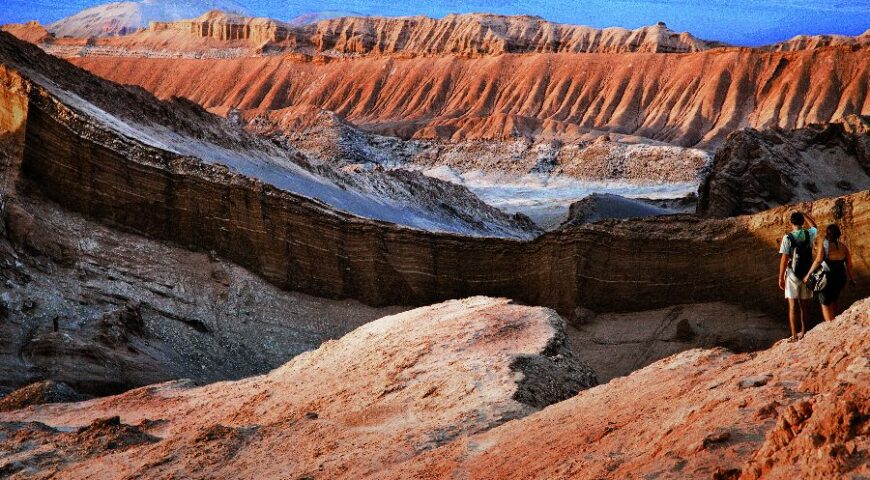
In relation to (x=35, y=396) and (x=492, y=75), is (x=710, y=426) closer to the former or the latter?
(x=35, y=396)

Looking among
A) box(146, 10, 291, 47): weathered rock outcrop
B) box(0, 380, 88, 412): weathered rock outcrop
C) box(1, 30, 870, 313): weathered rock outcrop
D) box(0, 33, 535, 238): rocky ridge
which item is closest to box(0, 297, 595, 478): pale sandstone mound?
box(0, 380, 88, 412): weathered rock outcrop

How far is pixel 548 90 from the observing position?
78.8 m

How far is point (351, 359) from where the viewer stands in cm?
1162

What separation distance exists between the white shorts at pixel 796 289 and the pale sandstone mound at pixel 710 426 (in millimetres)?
923

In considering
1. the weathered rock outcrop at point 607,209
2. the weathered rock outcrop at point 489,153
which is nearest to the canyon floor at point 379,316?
the weathered rock outcrop at point 607,209

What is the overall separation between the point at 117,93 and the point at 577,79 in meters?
58.0

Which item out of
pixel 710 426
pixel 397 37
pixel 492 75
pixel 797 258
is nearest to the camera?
pixel 710 426

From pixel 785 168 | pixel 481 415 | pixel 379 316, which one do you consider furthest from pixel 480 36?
pixel 481 415

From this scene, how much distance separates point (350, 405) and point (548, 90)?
70.5 m

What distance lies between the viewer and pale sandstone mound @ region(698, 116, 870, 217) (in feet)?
77.1

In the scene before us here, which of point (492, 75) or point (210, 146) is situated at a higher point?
point (492, 75)

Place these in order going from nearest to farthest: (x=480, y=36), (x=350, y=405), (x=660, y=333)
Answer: (x=350, y=405) → (x=660, y=333) → (x=480, y=36)

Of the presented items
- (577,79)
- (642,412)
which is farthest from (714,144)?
(642,412)

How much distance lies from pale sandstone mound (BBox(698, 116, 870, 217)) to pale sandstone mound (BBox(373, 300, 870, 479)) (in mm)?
15731
